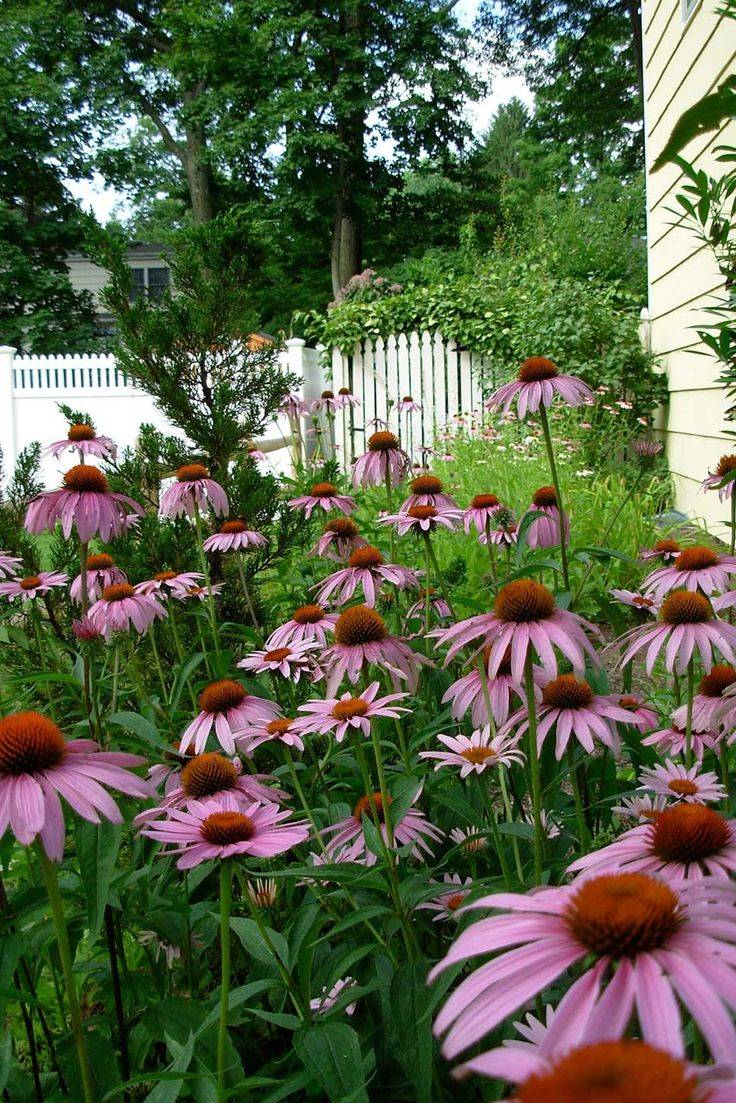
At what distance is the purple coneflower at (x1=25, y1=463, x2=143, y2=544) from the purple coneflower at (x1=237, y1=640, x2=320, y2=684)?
33cm

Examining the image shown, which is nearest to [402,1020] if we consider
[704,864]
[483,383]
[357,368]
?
[704,864]

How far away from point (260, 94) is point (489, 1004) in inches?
630

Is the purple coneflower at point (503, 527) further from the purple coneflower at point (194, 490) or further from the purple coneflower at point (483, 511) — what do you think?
the purple coneflower at point (194, 490)

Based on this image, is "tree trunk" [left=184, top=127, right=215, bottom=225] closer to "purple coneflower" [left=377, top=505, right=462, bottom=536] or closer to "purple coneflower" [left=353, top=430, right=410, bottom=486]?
"purple coneflower" [left=353, top=430, right=410, bottom=486]

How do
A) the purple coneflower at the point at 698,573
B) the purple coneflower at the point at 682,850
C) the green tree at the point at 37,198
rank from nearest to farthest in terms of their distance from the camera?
the purple coneflower at the point at 682,850 < the purple coneflower at the point at 698,573 < the green tree at the point at 37,198

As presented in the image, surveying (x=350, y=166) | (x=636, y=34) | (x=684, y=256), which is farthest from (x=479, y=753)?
(x=636, y=34)

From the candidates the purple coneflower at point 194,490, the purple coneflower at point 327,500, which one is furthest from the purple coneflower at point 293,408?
the purple coneflower at point 194,490

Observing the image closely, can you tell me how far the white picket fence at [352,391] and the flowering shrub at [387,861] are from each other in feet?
18.5

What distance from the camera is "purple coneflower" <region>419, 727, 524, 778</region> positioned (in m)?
1.14

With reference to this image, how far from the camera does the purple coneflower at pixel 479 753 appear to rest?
3.73 feet

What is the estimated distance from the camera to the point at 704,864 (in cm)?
68

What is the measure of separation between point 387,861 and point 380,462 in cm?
142

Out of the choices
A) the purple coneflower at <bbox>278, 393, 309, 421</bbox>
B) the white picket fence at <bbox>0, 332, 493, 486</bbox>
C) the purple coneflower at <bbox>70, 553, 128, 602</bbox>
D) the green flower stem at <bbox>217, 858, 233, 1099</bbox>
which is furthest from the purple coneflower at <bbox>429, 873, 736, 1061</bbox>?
the white picket fence at <bbox>0, 332, 493, 486</bbox>

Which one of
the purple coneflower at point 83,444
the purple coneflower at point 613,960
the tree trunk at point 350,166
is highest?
the tree trunk at point 350,166
